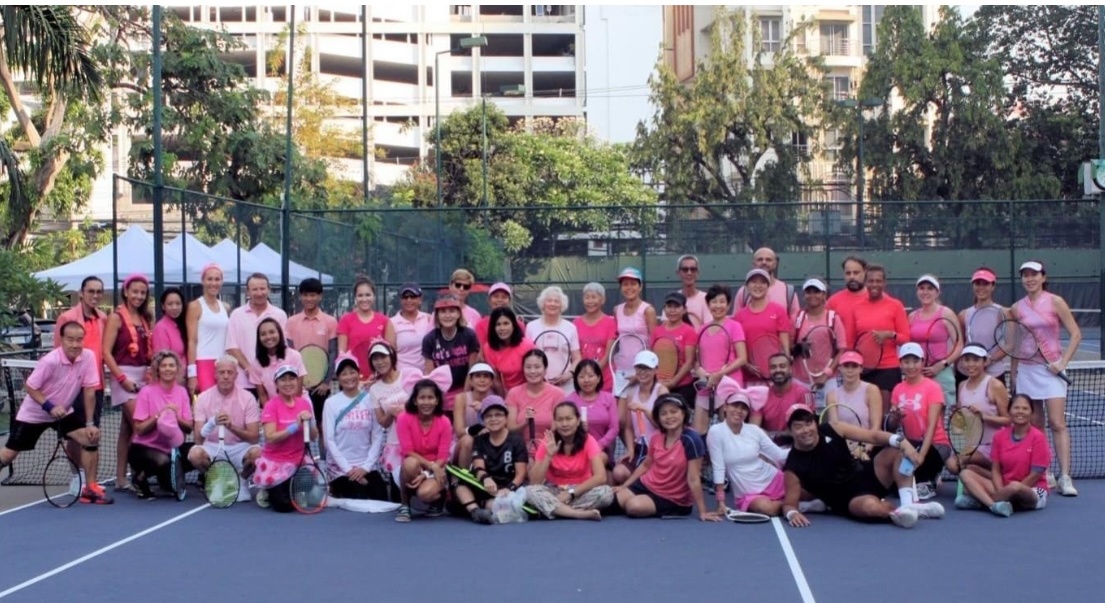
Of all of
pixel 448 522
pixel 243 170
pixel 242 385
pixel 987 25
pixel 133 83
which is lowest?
pixel 448 522

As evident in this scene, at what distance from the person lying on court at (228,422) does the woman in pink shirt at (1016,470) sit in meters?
5.36

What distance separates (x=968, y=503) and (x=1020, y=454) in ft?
1.71

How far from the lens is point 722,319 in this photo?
35.6ft

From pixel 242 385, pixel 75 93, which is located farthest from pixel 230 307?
pixel 242 385

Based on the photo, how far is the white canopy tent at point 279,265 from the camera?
1966 cm

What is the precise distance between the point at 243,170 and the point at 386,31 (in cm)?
4585

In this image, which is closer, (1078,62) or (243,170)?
(243,170)

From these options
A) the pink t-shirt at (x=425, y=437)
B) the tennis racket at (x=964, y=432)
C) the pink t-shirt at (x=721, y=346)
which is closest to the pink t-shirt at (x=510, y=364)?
the pink t-shirt at (x=425, y=437)

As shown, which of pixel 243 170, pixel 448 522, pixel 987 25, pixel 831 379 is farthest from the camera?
pixel 987 25

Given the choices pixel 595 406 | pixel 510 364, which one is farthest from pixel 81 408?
pixel 595 406

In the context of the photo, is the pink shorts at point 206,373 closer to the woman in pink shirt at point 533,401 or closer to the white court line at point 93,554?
the white court line at point 93,554

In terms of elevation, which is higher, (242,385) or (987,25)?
(987,25)

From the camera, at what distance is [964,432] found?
10.3 meters

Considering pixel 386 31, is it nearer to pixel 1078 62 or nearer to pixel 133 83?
pixel 1078 62
